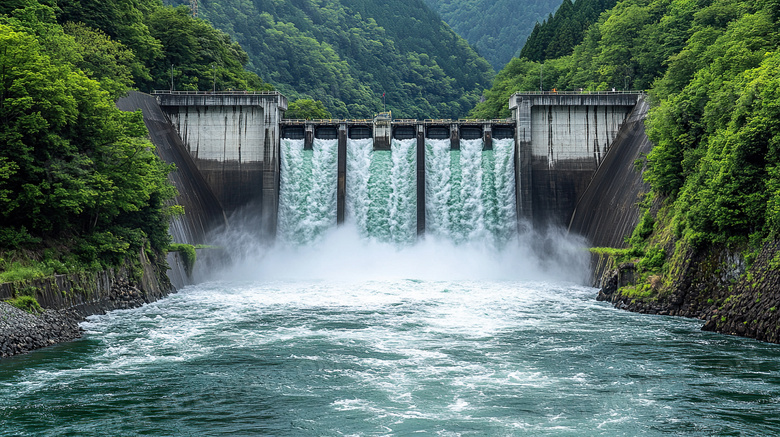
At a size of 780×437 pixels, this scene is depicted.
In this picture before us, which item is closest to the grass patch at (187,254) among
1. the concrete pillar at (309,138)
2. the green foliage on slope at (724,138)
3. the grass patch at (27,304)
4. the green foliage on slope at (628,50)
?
the concrete pillar at (309,138)

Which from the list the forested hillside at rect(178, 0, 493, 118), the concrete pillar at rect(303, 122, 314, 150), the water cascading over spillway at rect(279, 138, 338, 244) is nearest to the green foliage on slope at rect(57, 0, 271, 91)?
the concrete pillar at rect(303, 122, 314, 150)

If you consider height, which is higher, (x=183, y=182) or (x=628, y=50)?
(x=628, y=50)

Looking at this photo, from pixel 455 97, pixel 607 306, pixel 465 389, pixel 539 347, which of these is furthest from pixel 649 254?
pixel 455 97

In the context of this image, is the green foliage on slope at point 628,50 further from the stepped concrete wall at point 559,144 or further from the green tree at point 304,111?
the green tree at point 304,111

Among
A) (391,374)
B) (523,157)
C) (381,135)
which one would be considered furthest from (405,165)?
(391,374)

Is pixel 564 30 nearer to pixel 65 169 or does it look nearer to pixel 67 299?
pixel 65 169

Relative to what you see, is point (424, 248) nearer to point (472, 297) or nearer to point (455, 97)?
point (472, 297)
